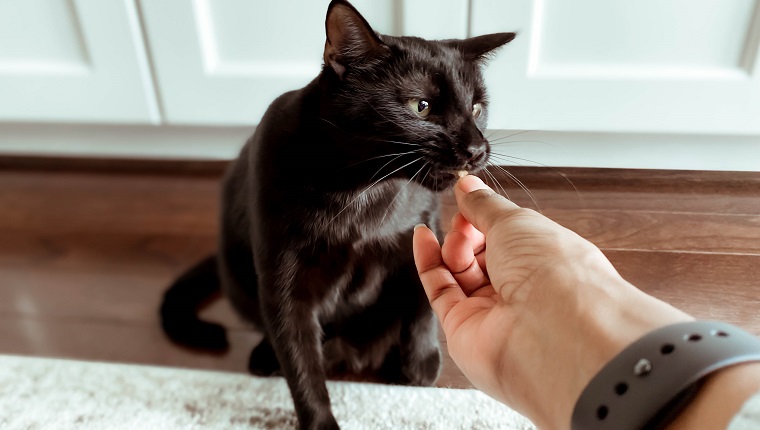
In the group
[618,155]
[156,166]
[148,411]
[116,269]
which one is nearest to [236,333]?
[148,411]

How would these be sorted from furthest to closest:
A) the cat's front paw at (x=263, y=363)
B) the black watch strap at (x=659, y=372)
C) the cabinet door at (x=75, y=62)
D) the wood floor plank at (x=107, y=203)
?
the wood floor plank at (x=107, y=203) → the cabinet door at (x=75, y=62) → the cat's front paw at (x=263, y=363) → the black watch strap at (x=659, y=372)

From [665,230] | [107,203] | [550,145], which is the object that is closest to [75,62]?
[107,203]

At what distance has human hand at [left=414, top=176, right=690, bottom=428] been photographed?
53 cm

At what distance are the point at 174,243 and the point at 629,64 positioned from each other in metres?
1.03

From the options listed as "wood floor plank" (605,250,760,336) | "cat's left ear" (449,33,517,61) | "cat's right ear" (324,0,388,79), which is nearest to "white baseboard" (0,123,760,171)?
"wood floor plank" (605,250,760,336)

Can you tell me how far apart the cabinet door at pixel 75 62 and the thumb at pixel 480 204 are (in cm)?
90

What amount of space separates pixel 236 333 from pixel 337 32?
0.60 metres

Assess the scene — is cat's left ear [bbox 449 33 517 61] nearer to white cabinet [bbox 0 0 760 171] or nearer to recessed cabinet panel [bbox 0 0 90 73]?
white cabinet [bbox 0 0 760 171]

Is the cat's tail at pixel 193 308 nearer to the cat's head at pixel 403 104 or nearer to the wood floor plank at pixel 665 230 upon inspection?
the cat's head at pixel 403 104

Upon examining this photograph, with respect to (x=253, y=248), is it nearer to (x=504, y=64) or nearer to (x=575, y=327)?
(x=575, y=327)

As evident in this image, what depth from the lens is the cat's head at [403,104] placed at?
2.28ft

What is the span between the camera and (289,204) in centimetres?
78

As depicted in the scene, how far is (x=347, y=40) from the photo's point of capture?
70 centimetres

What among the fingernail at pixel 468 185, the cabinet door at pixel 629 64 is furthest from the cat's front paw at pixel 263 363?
the cabinet door at pixel 629 64
